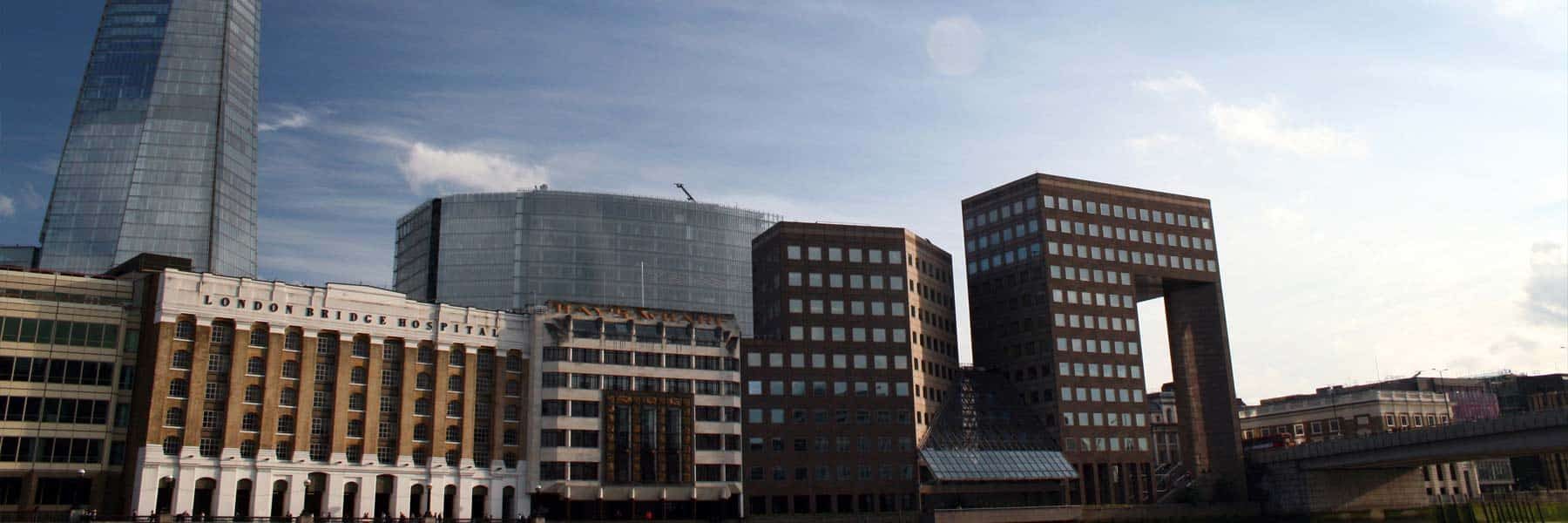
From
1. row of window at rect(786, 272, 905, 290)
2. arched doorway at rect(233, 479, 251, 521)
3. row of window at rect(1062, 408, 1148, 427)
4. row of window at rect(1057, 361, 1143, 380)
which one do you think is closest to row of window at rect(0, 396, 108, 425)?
arched doorway at rect(233, 479, 251, 521)

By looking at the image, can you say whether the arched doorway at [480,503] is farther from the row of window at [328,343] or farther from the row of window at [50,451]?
the row of window at [50,451]

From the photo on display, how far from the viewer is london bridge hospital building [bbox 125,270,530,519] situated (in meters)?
110

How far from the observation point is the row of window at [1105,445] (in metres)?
160

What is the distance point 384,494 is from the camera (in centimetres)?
12106

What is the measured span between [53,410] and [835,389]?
283 feet

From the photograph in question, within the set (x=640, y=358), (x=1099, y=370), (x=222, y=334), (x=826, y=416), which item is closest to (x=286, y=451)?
(x=222, y=334)

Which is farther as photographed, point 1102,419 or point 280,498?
point 1102,419

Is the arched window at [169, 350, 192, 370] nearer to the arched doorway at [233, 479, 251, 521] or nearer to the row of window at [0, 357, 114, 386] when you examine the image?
the row of window at [0, 357, 114, 386]

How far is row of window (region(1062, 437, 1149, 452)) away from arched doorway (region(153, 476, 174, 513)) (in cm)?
11052

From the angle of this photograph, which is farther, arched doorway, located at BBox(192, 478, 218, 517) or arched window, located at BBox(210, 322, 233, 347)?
arched window, located at BBox(210, 322, 233, 347)

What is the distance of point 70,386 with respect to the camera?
10844cm

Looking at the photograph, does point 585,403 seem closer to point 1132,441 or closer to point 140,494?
point 140,494

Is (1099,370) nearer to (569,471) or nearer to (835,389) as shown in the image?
(835,389)

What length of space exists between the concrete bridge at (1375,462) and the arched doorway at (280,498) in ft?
428
